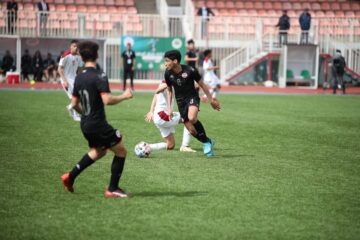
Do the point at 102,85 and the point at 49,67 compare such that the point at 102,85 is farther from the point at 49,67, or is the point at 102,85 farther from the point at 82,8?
the point at 82,8

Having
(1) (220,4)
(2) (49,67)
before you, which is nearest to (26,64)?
(2) (49,67)

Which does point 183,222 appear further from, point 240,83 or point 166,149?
point 240,83

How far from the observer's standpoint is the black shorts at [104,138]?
784 cm

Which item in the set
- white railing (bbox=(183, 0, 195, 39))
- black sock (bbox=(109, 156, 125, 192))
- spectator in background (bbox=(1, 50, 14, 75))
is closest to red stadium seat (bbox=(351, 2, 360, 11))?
white railing (bbox=(183, 0, 195, 39))

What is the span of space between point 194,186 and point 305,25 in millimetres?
27677

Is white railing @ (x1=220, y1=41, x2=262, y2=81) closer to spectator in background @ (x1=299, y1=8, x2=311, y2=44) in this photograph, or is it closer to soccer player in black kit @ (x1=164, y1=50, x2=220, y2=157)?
spectator in background @ (x1=299, y1=8, x2=311, y2=44)

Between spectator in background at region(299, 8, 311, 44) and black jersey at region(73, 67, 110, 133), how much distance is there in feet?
91.7

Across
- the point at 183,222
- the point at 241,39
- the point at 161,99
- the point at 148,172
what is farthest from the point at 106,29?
the point at 183,222

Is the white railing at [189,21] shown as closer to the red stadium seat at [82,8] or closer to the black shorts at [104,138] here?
the red stadium seat at [82,8]

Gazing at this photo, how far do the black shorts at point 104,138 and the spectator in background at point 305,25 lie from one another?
91.5 feet

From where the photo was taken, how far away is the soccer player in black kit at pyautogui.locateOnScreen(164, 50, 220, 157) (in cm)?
1133

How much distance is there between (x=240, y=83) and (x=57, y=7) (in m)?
10.9

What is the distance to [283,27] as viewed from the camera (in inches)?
1379

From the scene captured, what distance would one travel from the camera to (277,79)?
36594mm
